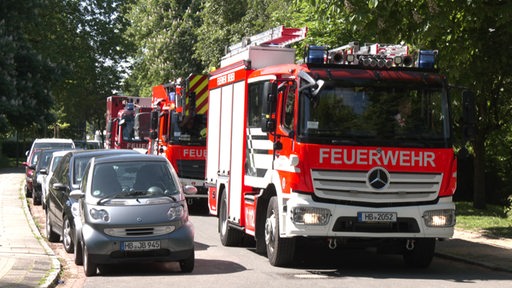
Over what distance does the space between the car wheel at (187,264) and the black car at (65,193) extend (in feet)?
7.62

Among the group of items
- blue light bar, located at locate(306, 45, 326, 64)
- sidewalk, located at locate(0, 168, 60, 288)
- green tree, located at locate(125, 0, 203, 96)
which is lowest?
sidewalk, located at locate(0, 168, 60, 288)

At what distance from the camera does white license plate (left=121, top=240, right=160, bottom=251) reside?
13.3 meters

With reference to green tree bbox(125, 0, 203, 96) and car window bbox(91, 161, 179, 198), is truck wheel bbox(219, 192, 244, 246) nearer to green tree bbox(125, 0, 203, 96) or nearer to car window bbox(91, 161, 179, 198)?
car window bbox(91, 161, 179, 198)

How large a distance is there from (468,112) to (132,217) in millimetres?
4926

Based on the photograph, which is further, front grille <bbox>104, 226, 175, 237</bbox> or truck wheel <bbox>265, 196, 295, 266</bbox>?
truck wheel <bbox>265, 196, 295, 266</bbox>

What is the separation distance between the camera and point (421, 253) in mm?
14633

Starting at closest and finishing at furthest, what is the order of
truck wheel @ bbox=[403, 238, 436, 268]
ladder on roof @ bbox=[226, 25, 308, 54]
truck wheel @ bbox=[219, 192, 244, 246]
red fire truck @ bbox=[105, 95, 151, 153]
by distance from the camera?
truck wheel @ bbox=[403, 238, 436, 268] < ladder on roof @ bbox=[226, 25, 308, 54] < truck wheel @ bbox=[219, 192, 244, 246] < red fire truck @ bbox=[105, 95, 151, 153]

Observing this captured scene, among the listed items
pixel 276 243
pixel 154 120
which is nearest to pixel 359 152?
pixel 276 243

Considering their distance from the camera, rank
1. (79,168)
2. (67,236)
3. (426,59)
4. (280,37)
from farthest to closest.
→ (79,168), (280,37), (67,236), (426,59)

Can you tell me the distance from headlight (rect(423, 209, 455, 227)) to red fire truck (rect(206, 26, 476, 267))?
14 millimetres

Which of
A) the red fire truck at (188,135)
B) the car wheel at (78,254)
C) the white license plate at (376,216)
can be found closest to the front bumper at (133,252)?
the car wheel at (78,254)

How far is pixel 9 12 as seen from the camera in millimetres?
38469

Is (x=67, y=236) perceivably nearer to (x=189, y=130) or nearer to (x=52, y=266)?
(x=52, y=266)

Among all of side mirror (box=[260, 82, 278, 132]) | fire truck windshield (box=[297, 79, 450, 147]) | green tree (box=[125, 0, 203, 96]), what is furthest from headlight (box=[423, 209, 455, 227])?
green tree (box=[125, 0, 203, 96])
